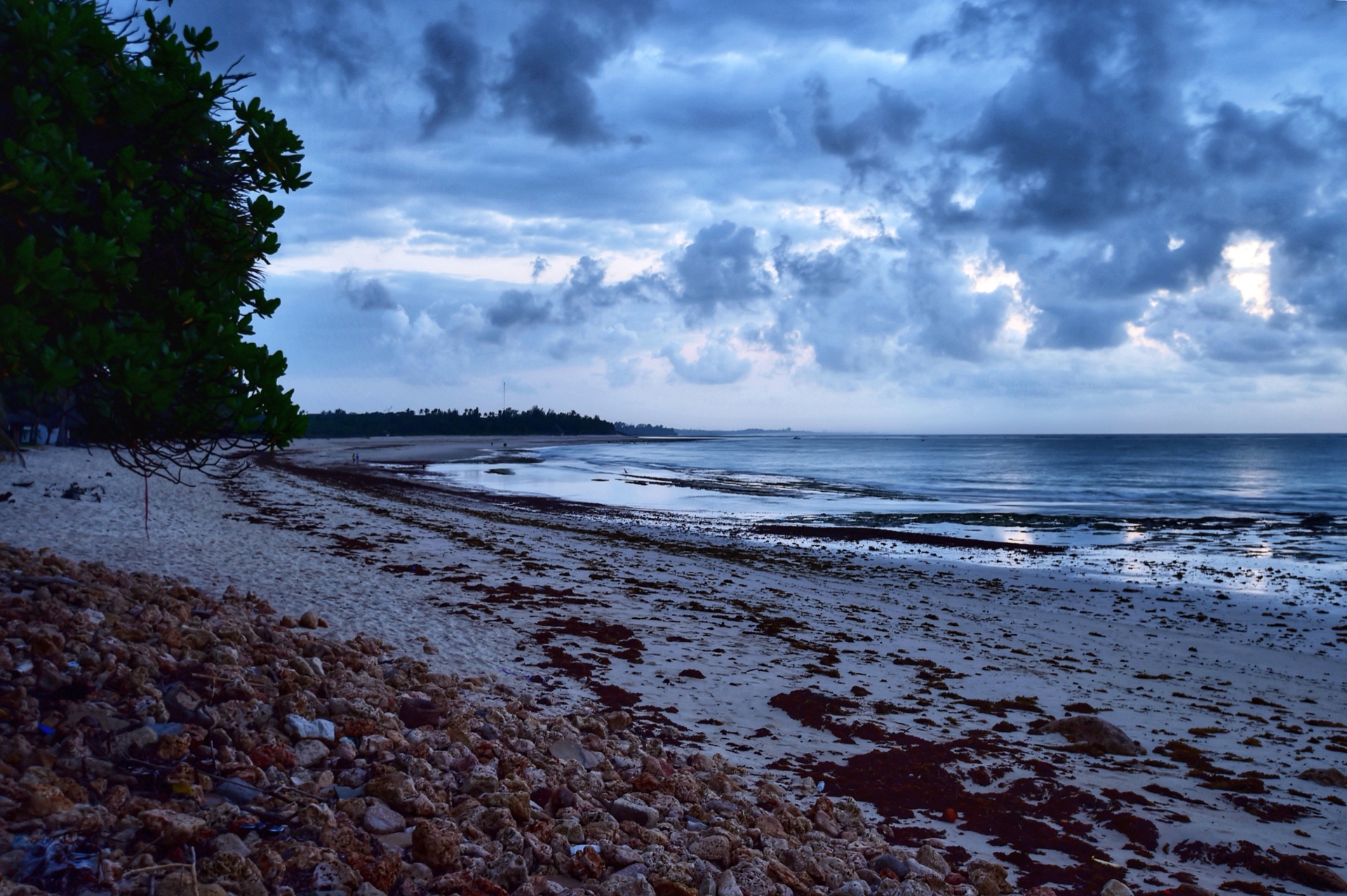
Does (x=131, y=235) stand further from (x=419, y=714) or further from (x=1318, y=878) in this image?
(x=1318, y=878)

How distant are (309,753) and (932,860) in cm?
355

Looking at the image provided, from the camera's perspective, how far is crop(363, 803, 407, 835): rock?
375 cm

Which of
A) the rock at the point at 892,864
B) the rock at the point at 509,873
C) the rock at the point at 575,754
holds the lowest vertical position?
the rock at the point at 892,864

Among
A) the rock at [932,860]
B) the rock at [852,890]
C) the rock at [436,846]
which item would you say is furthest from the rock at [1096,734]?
the rock at [436,846]

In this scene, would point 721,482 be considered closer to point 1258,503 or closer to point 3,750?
point 1258,503

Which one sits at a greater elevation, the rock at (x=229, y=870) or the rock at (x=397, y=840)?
the rock at (x=229, y=870)

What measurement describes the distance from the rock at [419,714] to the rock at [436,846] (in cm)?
170

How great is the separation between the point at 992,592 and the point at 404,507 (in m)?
16.4

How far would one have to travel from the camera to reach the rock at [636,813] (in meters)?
4.34

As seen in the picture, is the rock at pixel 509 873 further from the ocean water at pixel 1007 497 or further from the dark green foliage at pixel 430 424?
the dark green foliage at pixel 430 424

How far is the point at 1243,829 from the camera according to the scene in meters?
5.52

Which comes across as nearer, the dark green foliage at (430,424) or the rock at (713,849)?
the rock at (713,849)

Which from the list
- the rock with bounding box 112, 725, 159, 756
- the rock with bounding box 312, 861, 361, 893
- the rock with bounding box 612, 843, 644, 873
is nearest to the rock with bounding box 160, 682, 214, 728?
the rock with bounding box 112, 725, 159, 756

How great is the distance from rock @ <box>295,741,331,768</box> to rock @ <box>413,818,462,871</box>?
40.4 inches
